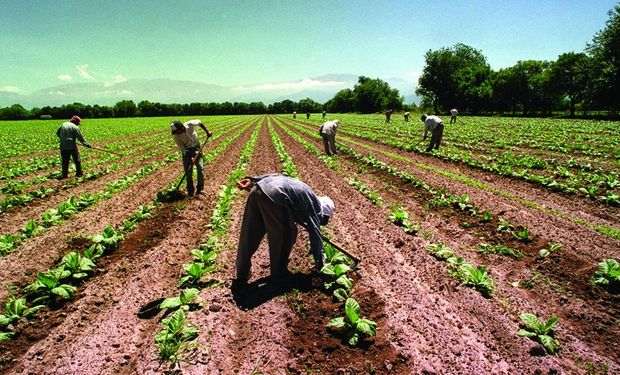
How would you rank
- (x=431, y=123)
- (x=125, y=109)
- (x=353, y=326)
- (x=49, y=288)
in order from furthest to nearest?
(x=125, y=109) → (x=431, y=123) → (x=49, y=288) → (x=353, y=326)

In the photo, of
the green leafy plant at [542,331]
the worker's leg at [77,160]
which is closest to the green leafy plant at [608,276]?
the green leafy plant at [542,331]

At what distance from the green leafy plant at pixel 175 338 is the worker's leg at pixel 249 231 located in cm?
111

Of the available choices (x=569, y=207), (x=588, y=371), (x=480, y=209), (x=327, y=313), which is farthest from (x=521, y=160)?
(x=327, y=313)

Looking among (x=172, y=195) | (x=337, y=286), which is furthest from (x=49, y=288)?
(x=172, y=195)

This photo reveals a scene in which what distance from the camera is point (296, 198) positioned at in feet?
14.9

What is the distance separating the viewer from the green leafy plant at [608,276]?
5.05 metres

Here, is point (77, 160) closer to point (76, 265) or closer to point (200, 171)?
point (200, 171)

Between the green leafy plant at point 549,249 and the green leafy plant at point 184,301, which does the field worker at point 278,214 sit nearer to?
the green leafy plant at point 184,301

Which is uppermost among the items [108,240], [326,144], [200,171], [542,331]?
[326,144]

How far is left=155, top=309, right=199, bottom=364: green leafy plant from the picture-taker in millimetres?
3838

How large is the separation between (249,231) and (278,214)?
0.60 m

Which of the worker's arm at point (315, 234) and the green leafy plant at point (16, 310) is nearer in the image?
the green leafy plant at point (16, 310)

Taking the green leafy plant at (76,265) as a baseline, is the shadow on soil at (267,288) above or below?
below

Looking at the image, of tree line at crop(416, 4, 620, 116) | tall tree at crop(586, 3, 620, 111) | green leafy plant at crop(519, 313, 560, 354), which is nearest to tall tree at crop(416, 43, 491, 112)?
tree line at crop(416, 4, 620, 116)
